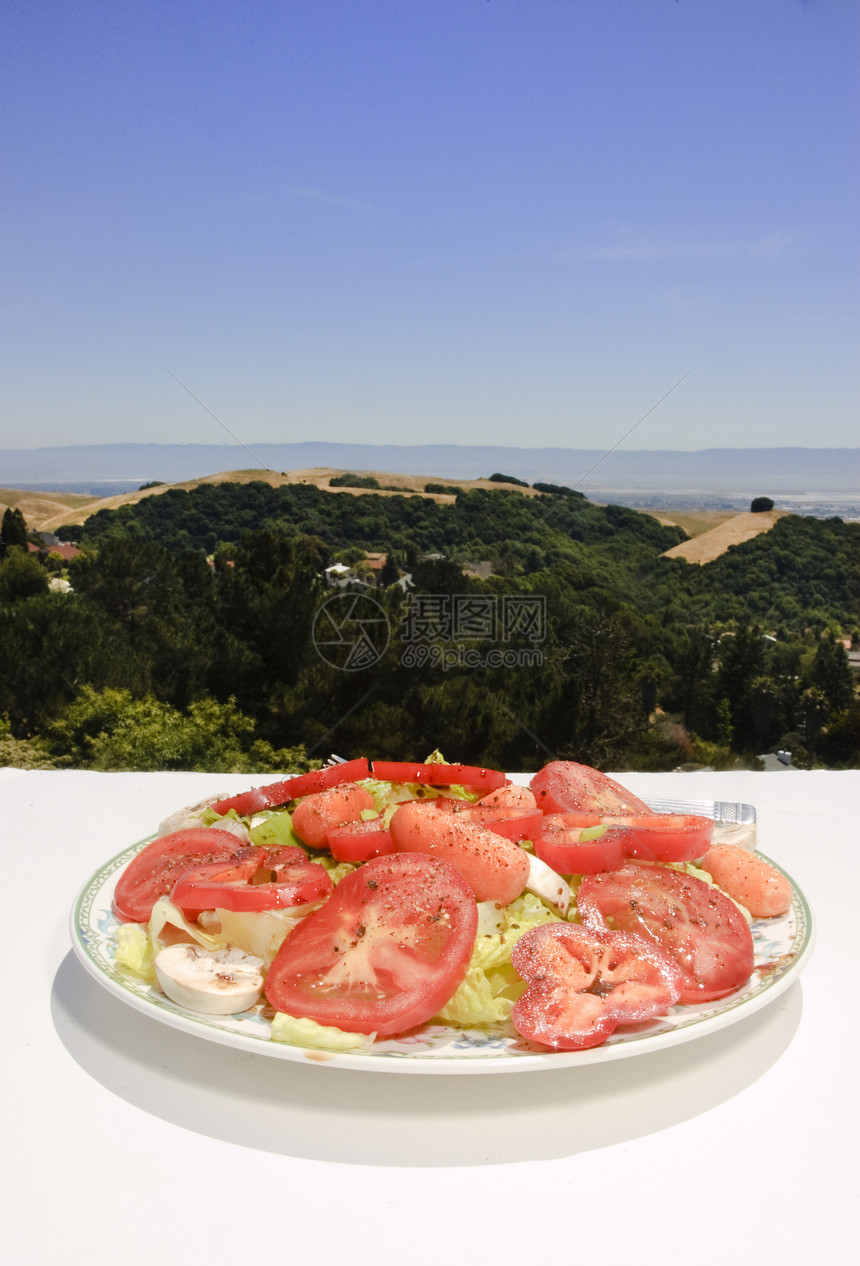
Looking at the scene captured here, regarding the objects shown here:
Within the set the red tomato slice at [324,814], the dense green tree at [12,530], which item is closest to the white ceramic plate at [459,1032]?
the red tomato slice at [324,814]

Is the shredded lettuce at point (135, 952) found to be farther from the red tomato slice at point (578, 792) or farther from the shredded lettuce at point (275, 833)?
the red tomato slice at point (578, 792)

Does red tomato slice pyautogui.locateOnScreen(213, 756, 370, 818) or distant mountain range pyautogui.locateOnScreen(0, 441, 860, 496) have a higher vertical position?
distant mountain range pyautogui.locateOnScreen(0, 441, 860, 496)

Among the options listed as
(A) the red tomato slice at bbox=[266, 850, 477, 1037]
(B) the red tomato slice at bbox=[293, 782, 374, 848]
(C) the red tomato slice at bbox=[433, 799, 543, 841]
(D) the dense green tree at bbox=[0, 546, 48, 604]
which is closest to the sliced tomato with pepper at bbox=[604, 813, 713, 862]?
(C) the red tomato slice at bbox=[433, 799, 543, 841]

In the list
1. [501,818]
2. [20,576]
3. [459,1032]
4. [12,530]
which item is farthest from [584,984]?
[12,530]

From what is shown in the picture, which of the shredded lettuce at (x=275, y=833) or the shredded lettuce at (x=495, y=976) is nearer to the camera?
the shredded lettuce at (x=495, y=976)

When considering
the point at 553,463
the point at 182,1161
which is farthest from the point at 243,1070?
the point at 553,463

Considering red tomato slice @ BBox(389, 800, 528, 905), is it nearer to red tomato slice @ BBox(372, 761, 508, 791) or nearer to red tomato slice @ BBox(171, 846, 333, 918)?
red tomato slice @ BBox(171, 846, 333, 918)

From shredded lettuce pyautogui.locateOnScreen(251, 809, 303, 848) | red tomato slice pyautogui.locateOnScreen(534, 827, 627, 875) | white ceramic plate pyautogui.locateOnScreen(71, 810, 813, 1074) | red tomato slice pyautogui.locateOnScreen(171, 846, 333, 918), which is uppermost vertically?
red tomato slice pyautogui.locateOnScreen(534, 827, 627, 875)
